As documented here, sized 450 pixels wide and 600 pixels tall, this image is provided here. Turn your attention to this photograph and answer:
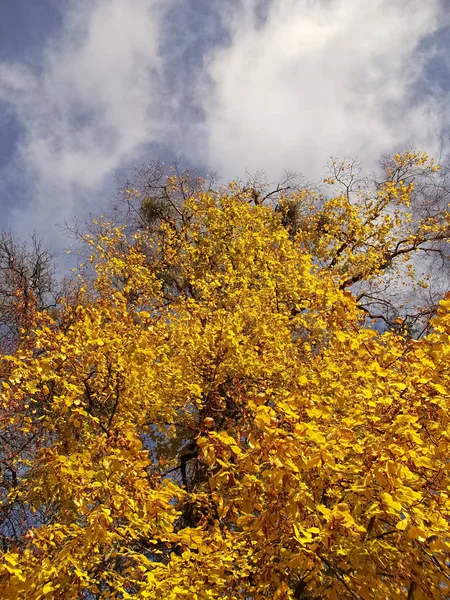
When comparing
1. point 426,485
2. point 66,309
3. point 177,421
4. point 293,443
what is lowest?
point 426,485

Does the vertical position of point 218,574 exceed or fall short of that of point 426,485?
it falls short

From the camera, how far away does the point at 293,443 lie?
2879mm

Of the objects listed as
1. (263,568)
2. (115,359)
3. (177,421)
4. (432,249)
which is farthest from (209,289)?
(432,249)

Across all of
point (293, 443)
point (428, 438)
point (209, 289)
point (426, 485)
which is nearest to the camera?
point (293, 443)

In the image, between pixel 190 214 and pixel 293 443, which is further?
pixel 190 214

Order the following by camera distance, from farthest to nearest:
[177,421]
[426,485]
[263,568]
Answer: [177,421] → [263,568] → [426,485]

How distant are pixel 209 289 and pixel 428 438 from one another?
23.2ft

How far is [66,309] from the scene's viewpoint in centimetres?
1326

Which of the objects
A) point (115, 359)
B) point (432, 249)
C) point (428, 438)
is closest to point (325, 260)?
point (432, 249)

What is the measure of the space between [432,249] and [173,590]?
46.1 feet

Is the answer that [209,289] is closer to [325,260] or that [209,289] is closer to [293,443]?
[325,260]

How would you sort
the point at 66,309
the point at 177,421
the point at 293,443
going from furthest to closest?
the point at 66,309
the point at 177,421
the point at 293,443

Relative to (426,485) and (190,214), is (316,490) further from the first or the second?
(190,214)

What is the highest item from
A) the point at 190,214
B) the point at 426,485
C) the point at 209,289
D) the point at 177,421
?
the point at 190,214
